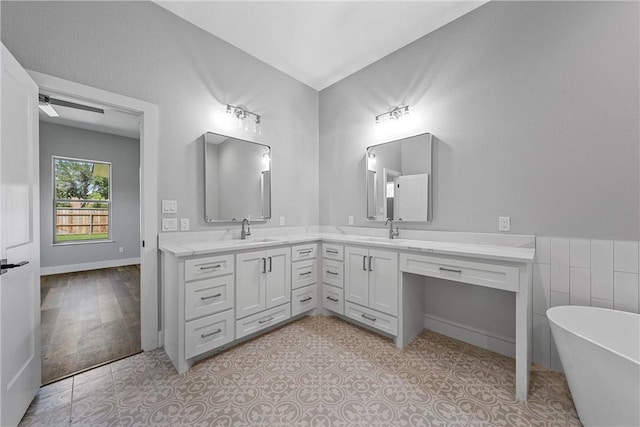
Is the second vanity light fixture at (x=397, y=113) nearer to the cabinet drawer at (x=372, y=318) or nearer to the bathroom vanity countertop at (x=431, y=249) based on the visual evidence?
the bathroom vanity countertop at (x=431, y=249)

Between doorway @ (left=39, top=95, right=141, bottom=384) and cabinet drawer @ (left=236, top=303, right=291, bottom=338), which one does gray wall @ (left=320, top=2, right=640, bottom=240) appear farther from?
doorway @ (left=39, top=95, right=141, bottom=384)

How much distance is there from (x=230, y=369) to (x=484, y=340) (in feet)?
6.73

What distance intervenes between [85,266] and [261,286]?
4.94 metres

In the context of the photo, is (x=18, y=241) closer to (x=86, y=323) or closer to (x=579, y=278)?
(x=86, y=323)

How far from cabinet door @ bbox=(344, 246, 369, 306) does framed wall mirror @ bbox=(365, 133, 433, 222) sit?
0.61 m

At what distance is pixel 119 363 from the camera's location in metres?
1.90

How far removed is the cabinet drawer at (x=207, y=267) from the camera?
1.81 m

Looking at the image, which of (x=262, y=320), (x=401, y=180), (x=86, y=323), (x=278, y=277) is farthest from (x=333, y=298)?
(x=86, y=323)

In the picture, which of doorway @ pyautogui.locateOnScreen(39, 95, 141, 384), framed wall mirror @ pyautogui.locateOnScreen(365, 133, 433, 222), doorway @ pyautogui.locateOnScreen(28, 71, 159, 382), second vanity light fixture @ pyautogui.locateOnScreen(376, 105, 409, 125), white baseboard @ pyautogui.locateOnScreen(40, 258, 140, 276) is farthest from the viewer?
white baseboard @ pyautogui.locateOnScreen(40, 258, 140, 276)

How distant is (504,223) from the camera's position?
2.02 m

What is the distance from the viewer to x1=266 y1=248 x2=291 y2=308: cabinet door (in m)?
2.30

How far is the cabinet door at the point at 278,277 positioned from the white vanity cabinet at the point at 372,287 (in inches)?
22.4

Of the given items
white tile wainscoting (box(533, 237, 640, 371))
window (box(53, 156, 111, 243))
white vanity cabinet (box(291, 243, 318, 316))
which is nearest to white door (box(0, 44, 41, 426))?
white vanity cabinet (box(291, 243, 318, 316))

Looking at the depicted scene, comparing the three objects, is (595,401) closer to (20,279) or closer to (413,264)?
(413,264)
